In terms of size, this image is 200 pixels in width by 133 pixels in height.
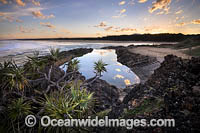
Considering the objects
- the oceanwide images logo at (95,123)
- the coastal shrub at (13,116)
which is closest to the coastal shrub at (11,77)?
the coastal shrub at (13,116)

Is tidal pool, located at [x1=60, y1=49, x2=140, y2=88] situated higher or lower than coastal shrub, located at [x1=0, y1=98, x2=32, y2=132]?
lower

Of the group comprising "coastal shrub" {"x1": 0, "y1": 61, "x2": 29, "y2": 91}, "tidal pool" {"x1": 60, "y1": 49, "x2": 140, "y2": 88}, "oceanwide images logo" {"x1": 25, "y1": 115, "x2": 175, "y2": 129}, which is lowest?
"tidal pool" {"x1": 60, "y1": 49, "x2": 140, "y2": 88}

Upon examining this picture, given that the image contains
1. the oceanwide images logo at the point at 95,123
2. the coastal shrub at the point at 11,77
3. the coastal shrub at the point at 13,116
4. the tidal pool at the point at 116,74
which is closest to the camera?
the oceanwide images logo at the point at 95,123

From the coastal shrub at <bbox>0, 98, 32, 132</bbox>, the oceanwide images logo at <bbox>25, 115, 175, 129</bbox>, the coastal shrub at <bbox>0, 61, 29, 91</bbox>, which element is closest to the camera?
the oceanwide images logo at <bbox>25, 115, 175, 129</bbox>

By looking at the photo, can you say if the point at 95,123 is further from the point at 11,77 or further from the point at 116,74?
the point at 116,74

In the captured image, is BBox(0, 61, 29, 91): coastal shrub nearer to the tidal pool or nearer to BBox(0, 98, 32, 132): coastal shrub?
BBox(0, 98, 32, 132): coastal shrub

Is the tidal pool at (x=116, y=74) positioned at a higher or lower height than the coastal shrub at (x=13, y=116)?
lower

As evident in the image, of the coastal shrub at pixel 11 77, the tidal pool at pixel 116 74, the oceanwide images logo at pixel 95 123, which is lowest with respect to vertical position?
the tidal pool at pixel 116 74

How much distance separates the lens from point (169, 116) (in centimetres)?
289

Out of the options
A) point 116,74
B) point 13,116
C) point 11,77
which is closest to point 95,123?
point 13,116

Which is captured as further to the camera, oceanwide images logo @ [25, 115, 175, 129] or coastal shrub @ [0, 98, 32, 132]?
coastal shrub @ [0, 98, 32, 132]

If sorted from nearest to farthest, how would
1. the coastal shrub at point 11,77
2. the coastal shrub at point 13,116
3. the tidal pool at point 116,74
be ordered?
the coastal shrub at point 13,116 → the coastal shrub at point 11,77 → the tidal pool at point 116,74

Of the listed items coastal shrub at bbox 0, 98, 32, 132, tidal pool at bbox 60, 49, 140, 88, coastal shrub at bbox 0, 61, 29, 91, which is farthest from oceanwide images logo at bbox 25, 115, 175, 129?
tidal pool at bbox 60, 49, 140, 88

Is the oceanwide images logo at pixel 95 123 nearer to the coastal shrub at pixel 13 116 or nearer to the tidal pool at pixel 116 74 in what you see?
the coastal shrub at pixel 13 116
